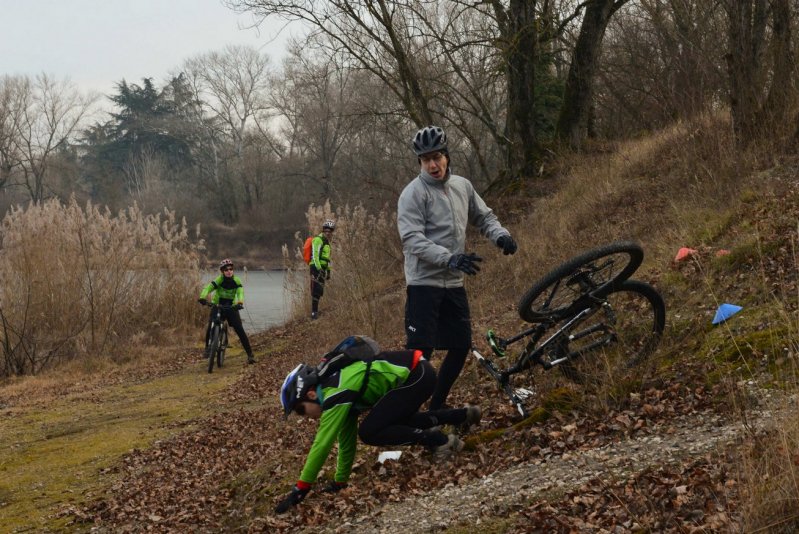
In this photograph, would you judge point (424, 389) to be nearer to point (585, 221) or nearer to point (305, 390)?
point (305, 390)

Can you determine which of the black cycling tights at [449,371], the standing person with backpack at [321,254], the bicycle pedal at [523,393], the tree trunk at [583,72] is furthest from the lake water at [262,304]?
the black cycling tights at [449,371]

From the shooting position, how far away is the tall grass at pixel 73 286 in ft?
47.6

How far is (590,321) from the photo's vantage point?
588 cm

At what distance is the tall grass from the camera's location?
1452 centimetres

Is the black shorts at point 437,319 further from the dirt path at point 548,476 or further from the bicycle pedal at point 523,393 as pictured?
the dirt path at point 548,476

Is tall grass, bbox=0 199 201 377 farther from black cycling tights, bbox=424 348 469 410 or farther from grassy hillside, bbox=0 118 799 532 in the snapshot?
black cycling tights, bbox=424 348 469 410

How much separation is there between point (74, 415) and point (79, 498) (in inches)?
157

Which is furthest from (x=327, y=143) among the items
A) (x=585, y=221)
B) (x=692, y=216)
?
(x=692, y=216)

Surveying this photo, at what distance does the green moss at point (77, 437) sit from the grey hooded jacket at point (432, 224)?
3776 millimetres

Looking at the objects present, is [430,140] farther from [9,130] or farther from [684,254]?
[9,130]

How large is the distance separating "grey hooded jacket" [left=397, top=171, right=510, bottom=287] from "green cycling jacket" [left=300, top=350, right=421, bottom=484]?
1.95 feet

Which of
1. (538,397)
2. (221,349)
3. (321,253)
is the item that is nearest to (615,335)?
(538,397)

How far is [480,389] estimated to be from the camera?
723cm

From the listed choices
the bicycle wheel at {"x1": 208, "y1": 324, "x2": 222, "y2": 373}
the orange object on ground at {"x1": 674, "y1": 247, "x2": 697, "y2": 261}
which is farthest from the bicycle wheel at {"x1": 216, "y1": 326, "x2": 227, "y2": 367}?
the orange object on ground at {"x1": 674, "y1": 247, "x2": 697, "y2": 261}
